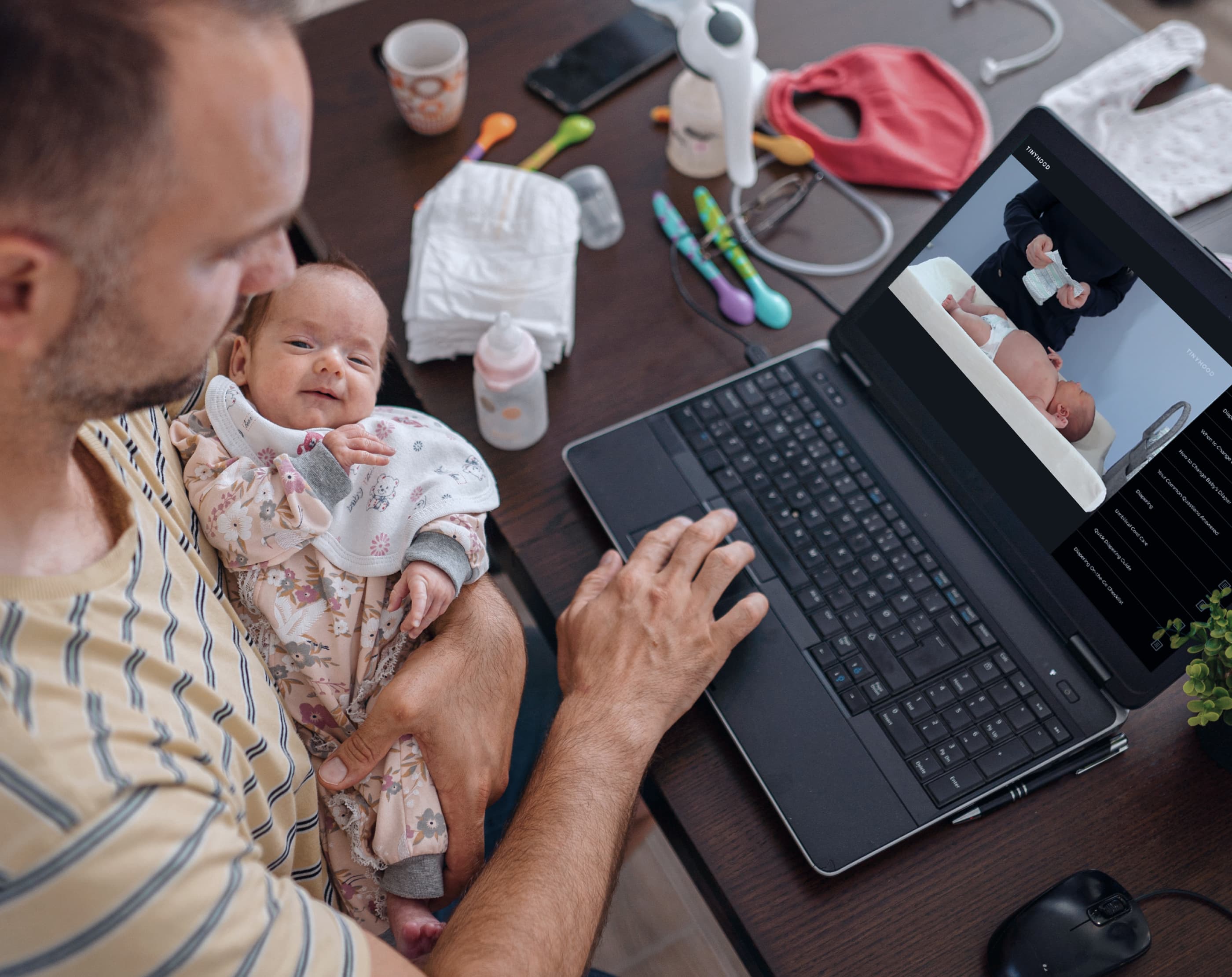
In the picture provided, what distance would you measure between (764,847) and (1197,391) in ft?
1.78

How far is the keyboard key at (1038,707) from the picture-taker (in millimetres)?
857

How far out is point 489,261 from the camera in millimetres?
1177

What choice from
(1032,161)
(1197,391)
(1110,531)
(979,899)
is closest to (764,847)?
(979,899)

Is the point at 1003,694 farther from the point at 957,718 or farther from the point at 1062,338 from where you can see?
the point at 1062,338

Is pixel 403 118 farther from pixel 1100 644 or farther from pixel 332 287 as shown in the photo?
pixel 1100 644

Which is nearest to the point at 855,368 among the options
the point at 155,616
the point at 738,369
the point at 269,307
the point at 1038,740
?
the point at 738,369

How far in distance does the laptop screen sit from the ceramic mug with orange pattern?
0.68 meters

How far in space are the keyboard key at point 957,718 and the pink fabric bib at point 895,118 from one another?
76 centimetres

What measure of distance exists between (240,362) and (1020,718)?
898 millimetres

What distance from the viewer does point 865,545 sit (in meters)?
0.96

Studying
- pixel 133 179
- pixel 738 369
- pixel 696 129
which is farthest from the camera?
pixel 696 129

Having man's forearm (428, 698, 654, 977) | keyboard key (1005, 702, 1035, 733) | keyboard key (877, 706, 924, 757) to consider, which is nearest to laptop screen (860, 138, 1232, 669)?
keyboard key (1005, 702, 1035, 733)

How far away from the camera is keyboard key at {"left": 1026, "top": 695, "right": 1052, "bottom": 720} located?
2.81 ft

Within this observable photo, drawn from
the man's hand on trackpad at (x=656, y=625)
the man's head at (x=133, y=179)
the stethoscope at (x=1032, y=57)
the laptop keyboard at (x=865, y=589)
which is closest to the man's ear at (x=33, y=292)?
the man's head at (x=133, y=179)
